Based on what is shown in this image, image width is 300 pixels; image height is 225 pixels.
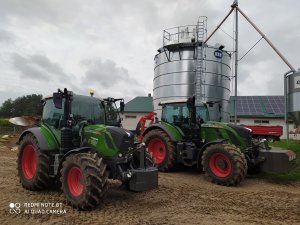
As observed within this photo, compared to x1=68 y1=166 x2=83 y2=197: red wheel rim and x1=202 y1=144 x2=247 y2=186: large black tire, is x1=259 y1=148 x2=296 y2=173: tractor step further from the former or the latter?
x1=68 y1=166 x2=83 y2=197: red wheel rim

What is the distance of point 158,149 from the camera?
38.0ft

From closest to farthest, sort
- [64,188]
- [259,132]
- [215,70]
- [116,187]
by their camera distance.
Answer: [64,188] < [116,187] < [215,70] < [259,132]

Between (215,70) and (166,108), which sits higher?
(215,70)

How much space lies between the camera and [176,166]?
37.3ft

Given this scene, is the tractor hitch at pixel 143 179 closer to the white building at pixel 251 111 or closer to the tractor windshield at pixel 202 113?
the tractor windshield at pixel 202 113

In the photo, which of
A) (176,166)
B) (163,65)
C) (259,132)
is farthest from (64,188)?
(259,132)

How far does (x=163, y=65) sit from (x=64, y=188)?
33.7 feet

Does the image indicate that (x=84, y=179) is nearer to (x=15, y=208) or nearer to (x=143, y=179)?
(x=143, y=179)

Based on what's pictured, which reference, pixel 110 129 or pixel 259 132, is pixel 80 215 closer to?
pixel 110 129

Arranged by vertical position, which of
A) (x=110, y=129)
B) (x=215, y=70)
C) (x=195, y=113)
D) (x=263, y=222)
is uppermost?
(x=215, y=70)

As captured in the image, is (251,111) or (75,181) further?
(251,111)

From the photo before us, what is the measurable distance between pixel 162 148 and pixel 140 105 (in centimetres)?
2632

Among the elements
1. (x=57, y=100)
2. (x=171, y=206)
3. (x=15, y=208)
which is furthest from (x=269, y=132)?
(x=15, y=208)

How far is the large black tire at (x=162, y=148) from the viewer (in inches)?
433
